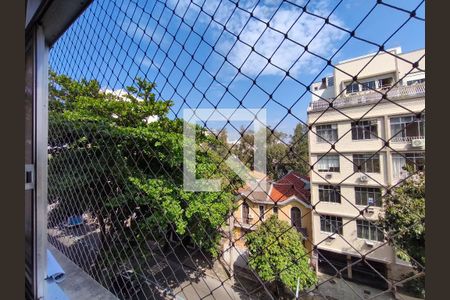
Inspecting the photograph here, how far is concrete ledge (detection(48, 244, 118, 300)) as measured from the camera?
0.69 metres

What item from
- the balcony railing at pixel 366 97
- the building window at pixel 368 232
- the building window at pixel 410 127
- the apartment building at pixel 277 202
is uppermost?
the balcony railing at pixel 366 97

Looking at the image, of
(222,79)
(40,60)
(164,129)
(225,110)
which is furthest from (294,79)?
(164,129)

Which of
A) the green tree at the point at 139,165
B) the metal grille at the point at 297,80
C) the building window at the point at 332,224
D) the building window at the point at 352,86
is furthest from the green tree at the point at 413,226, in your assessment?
the green tree at the point at 139,165

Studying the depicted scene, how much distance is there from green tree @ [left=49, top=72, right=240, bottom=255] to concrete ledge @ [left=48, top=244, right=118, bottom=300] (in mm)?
1088

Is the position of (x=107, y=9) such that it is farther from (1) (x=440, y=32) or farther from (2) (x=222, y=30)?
(1) (x=440, y=32)

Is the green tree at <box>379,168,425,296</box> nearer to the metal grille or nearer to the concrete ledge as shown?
the metal grille

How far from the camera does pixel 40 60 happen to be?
2.63 feet

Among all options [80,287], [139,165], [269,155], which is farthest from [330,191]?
[139,165]

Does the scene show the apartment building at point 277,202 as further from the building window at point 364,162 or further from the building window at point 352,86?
the building window at point 352,86

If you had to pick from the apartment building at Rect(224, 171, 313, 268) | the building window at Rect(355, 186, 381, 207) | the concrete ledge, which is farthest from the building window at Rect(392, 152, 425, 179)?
the concrete ledge

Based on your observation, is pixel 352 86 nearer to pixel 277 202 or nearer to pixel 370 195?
pixel 277 202

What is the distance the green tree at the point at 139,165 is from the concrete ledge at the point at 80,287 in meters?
1.09

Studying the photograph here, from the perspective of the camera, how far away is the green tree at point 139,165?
2.09m

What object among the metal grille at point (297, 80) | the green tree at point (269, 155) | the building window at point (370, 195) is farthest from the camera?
the green tree at point (269, 155)
